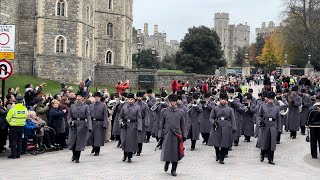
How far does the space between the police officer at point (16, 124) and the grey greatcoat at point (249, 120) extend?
8430 millimetres

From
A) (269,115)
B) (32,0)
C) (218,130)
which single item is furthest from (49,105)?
(32,0)

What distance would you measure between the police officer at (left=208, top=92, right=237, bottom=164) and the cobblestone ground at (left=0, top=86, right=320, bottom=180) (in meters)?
0.53

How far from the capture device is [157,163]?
15.0 metres

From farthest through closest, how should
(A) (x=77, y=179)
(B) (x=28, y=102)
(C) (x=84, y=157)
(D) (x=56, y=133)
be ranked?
(B) (x=28, y=102) < (D) (x=56, y=133) < (C) (x=84, y=157) < (A) (x=77, y=179)

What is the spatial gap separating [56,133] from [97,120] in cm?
185

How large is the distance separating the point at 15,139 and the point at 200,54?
6378 cm

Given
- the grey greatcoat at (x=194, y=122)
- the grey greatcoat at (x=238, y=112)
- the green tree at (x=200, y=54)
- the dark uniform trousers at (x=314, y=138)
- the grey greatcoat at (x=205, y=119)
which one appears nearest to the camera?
the dark uniform trousers at (x=314, y=138)

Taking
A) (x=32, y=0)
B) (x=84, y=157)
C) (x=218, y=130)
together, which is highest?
(x=32, y=0)

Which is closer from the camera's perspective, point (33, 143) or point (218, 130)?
point (218, 130)

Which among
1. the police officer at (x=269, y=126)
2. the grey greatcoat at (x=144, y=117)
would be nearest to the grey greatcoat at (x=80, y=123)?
the grey greatcoat at (x=144, y=117)

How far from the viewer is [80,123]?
15.3 meters

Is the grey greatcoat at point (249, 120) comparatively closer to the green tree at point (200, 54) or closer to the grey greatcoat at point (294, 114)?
the grey greatcoat at point (294, 114)

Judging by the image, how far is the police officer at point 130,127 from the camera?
14906 mm

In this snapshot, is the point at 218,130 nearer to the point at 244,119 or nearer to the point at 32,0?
the point at 244,119
